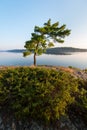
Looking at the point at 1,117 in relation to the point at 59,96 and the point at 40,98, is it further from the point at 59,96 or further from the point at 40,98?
the point at 59,96

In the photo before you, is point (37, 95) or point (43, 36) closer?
point (37, 95)

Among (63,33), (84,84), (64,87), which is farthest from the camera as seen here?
(63,33)

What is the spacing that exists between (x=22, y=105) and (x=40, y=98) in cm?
94

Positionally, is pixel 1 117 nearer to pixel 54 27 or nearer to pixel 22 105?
pixel 22 105

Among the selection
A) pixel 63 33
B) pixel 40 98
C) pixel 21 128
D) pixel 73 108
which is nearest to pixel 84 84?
pixel 73 108

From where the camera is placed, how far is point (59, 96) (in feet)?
30.8

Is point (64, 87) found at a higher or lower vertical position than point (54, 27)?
lower

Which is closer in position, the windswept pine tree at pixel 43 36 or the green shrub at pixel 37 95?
the green shrub at pixel 37 95

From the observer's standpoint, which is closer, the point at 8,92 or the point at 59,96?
the point at 59,96

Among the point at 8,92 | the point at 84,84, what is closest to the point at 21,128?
the point at 8,92

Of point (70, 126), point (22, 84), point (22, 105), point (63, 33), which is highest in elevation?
point (63, 33)

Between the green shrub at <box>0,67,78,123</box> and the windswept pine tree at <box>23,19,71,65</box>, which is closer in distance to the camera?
the green shrub at <box>0,67,78,123</box>

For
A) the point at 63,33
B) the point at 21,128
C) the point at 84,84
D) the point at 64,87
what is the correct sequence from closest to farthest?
the point at 21,128
the point at 64,87
the point at 84,84
the point at 63,33

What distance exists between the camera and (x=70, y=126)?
9758mm
